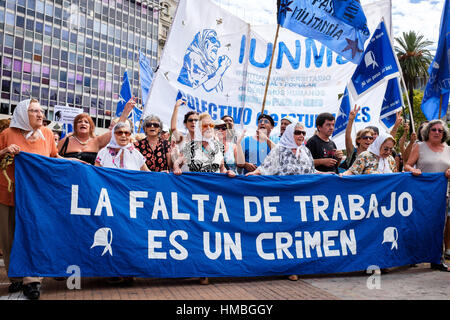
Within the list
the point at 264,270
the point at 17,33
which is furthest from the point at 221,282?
the point at 17,33

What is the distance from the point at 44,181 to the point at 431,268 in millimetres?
4662

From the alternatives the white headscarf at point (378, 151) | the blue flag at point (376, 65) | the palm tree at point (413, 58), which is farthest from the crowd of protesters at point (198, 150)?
the palm tree at point (413, 58)

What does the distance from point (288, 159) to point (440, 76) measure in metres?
3.39

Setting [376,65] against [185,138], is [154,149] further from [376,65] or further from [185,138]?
[376,65]

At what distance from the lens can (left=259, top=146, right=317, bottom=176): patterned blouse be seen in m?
5.10

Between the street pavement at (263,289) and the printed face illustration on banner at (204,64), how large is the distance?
4162 millimetres

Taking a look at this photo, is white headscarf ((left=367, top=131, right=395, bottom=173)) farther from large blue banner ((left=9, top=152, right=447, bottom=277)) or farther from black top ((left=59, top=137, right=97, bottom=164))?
black top ((left=59, top=137, right=97, bottom=164))

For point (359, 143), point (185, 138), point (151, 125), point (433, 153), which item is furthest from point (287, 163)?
point (433, 153)

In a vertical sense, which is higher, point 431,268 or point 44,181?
point 44,181

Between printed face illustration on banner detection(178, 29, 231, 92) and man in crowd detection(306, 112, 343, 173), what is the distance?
2920mm

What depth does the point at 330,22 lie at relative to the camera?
22.3 feet

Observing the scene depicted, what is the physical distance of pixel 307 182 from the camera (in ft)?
16.3

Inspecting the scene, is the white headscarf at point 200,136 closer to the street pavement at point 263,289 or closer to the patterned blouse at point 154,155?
the patterned blouse at point 154,155
